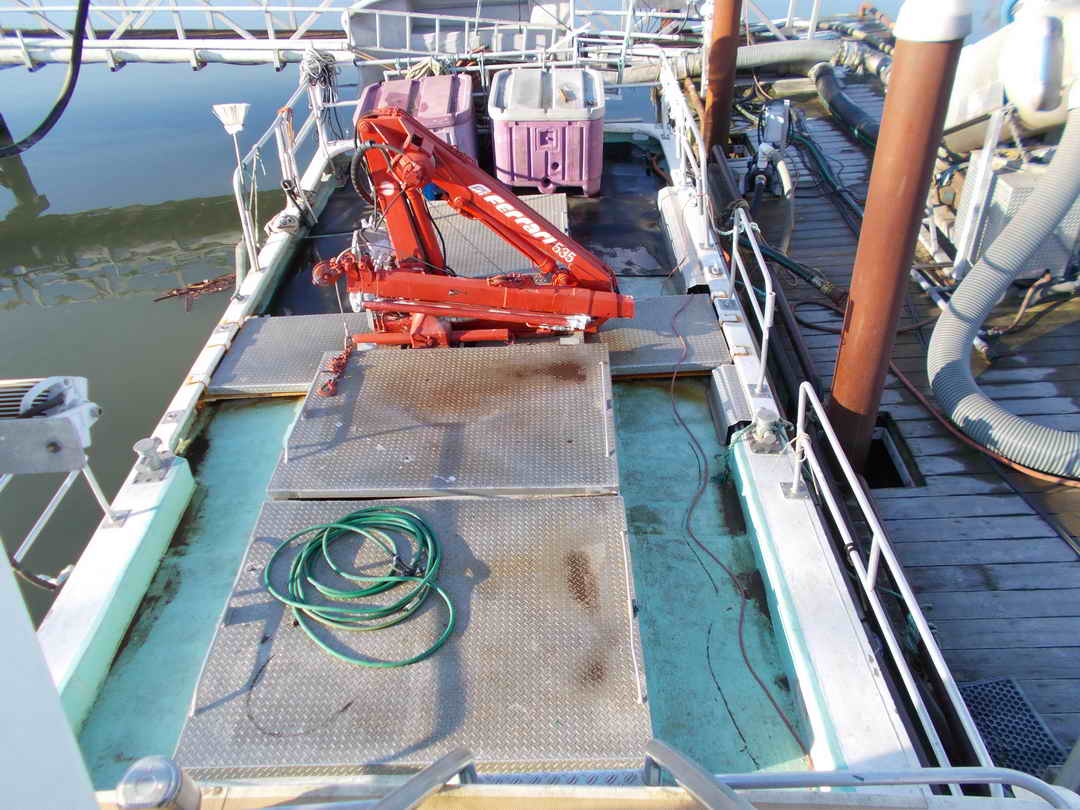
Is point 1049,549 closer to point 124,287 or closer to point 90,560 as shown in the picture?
point 90,560

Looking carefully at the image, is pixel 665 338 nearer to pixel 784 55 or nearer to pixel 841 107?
pixel 841 107

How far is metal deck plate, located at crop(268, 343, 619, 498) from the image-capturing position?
4.09 metres

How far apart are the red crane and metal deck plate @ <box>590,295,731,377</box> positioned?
0.93 ft

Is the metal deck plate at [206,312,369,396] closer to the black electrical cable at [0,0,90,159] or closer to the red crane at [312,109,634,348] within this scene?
the red crane at [312,109,634,348]

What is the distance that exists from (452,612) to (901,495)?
152 inches

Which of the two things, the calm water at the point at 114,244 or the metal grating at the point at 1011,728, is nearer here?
the metal grating at the point at 1011,728

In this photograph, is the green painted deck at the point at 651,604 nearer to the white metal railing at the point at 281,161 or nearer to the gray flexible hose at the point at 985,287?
the white metal railing at the point at 281,161

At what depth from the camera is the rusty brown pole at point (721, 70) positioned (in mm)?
9688

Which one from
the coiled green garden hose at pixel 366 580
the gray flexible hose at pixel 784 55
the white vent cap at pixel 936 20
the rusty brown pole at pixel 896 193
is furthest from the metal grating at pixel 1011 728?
the gray flexible hose at pixel 784 55

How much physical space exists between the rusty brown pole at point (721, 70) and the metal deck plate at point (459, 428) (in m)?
6.75

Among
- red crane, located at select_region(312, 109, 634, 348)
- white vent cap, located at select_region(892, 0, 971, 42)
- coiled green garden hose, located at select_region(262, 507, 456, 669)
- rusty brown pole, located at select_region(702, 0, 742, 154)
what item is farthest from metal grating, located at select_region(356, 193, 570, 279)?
rusty brown pole, located at select_region(702, 0, 742, 154)

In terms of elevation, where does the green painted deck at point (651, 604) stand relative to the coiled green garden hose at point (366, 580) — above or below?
below

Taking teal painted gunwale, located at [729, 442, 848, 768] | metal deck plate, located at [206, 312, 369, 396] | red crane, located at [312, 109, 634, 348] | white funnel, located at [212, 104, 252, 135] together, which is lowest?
teal painted gunwale, located at [729, 442, 848, 768]

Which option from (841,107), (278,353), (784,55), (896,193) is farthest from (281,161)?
(784,55)
